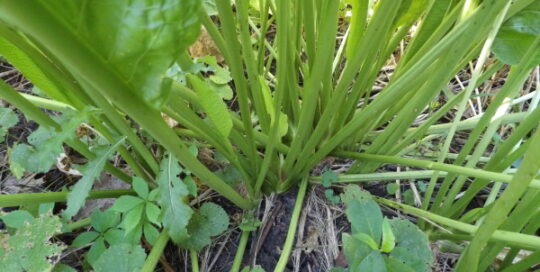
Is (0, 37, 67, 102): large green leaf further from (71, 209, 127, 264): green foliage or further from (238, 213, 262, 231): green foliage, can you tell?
(238, 213, 262, 231): green foliage

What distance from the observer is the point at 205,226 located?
708 mm

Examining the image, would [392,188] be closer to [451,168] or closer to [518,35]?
[451,168]

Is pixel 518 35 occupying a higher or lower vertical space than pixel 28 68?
lower

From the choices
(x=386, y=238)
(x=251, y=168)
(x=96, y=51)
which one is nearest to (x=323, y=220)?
(x=251, y=168)

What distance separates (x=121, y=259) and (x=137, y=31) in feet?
1.29

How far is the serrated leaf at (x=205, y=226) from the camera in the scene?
2.27ft

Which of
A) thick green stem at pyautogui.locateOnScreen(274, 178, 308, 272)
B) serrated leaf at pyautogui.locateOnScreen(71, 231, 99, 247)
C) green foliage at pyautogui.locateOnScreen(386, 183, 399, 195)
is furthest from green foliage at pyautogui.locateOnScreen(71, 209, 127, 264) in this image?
green foliage at pyautogui.locateOnScreen(386, 183, 399, 195)

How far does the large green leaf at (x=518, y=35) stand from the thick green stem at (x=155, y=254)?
60 centimetres

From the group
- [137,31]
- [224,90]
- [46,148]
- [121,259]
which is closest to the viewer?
[137,31]

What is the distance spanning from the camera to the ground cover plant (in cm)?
33

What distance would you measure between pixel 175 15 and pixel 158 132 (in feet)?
0.54

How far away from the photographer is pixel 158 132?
437 millimetres

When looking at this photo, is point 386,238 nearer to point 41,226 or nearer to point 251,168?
point 251,168

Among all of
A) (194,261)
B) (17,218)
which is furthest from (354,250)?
(17,218)
